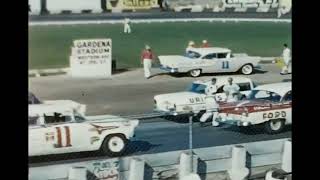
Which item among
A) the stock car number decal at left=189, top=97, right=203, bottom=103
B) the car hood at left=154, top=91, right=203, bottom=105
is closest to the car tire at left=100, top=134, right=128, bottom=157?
the car hood at left=154, top=91, right=203, bottom=105

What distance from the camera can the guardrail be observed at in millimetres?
2521

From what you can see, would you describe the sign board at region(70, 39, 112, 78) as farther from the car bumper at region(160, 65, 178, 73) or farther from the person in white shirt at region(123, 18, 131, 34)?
the car bumper at region(160, 65, 178, 73)

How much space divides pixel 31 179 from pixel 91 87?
1.44 ft

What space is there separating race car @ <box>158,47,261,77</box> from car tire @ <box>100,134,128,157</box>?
0.35 metres

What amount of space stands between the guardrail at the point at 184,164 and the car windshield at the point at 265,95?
0.19 metres

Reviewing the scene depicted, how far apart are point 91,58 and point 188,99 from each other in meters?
0.46

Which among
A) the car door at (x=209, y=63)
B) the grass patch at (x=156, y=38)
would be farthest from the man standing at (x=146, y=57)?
the car door at (x=209, y=63)

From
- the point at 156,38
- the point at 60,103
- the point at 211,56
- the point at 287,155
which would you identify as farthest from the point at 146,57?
the point at 287,155

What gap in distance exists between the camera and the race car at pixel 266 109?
2.76m

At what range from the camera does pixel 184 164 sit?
8.75 feet

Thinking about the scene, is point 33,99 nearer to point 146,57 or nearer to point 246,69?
point 146,57

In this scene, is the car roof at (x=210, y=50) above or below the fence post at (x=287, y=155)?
above

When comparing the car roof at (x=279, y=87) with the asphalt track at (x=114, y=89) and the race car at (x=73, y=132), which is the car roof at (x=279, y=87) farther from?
the race car at (x=73, y=132)
